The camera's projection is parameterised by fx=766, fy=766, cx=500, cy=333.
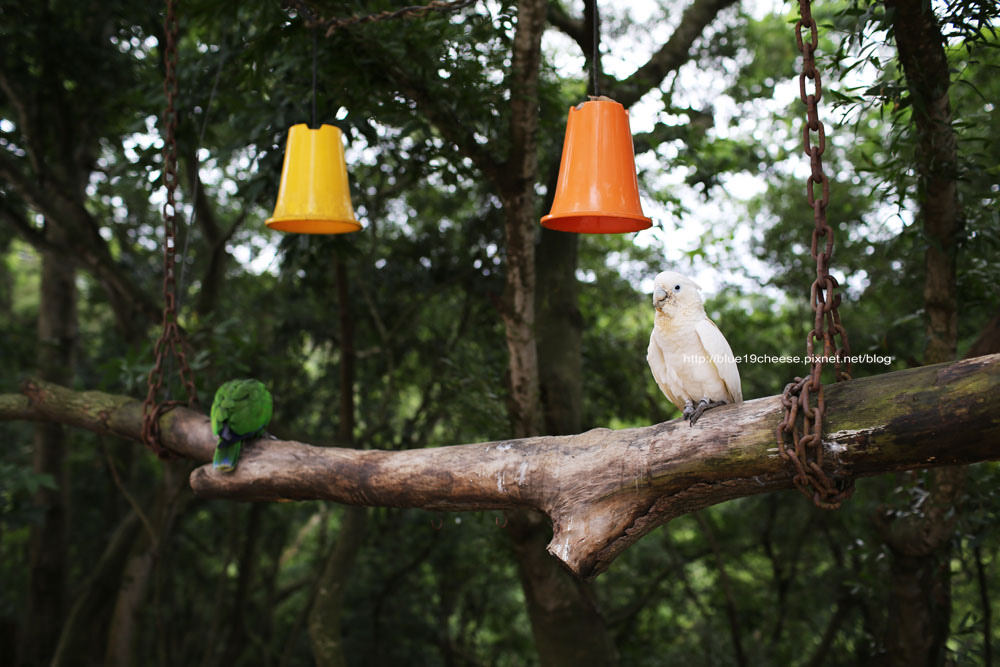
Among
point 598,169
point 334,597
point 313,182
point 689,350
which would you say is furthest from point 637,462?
point 334,597

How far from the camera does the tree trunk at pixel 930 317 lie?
2641 mm

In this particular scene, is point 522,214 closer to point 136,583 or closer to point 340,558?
point 340,558

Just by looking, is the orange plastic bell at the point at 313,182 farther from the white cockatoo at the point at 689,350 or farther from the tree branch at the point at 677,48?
the tree branch at the point at 677,48

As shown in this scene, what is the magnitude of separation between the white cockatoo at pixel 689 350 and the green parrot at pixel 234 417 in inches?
61.0

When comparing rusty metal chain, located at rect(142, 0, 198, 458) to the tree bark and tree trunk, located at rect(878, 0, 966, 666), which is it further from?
tree trunk, located at rect(878, 0, 966, 666)

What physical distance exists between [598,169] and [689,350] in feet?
2.46

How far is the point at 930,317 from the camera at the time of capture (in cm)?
332

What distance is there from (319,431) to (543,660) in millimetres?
3471

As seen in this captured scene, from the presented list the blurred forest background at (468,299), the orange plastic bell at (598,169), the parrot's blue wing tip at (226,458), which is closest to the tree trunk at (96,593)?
the blurred forest background at (468,299)

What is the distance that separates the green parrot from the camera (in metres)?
2.92

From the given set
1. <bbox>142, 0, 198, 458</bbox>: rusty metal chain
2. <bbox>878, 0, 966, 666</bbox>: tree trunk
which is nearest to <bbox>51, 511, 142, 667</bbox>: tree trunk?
<bbox>142, 0, 198, 458</bbox>: rusty metal chain

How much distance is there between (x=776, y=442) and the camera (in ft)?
6.07

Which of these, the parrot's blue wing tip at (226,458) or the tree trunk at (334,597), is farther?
the tree trunk at (334,597)

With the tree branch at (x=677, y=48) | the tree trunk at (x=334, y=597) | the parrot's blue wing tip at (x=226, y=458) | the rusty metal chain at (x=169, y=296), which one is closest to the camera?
the parrot's blue wing tip at (x=226, y=458)
